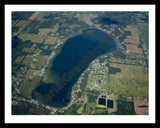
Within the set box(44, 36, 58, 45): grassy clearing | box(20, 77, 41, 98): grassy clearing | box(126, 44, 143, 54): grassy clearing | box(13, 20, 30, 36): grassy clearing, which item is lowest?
box(20, 77, 41, 98): grassy clearing

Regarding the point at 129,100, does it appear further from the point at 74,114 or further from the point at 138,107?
the point at 74,114

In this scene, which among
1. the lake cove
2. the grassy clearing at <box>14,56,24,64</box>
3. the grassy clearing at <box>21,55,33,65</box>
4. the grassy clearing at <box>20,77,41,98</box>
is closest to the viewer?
the lake cove

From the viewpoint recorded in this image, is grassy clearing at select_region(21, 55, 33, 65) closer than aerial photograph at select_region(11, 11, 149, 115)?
No

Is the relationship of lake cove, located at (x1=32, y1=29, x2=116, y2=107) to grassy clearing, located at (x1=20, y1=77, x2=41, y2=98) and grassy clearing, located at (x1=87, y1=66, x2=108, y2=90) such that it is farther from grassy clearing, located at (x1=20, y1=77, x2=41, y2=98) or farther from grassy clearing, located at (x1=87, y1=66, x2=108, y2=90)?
grassy clearing, located at (x1=87, y1=66, x2=108, y2=90)

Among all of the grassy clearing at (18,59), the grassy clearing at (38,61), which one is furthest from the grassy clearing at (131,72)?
the grassy clearing at (18,59)

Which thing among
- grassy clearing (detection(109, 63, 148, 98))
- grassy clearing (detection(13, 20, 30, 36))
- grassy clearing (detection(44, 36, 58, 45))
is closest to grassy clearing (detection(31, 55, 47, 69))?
grassy clearing (detection(44, 36, 58, 45))

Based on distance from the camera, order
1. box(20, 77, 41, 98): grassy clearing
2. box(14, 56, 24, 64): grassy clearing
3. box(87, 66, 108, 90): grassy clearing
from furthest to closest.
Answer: box(14, 56, 24, 64): grassy clearing < box(87, 66, 108, 90): grassy clearing < box(20, 77, 41, 98): grassy clearing

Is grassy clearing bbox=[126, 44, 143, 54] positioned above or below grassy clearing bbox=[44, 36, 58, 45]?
below

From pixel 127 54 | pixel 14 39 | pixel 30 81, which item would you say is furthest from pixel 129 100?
pixel 14 39
